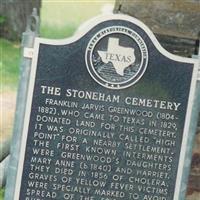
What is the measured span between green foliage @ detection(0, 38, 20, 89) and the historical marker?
581 cm

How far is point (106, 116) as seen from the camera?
14.7ft

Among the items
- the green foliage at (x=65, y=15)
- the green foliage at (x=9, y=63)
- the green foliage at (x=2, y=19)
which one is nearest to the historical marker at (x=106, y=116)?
the green foliage at (x=9, y=63)

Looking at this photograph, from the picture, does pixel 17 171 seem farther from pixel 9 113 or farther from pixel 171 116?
pixel 9 113

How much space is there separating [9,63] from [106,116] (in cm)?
776

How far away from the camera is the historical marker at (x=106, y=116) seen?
442 cm

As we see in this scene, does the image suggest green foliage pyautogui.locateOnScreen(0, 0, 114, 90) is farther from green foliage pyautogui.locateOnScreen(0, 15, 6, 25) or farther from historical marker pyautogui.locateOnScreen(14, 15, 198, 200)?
historical marker pyautogui.locateOnScreen(14, 15, 198, 200)

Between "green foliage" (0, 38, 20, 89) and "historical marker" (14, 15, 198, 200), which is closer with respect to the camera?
"historical marker" (14, 15, 198, 200)

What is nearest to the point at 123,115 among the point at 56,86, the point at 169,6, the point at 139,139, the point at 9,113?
the point at 139,139

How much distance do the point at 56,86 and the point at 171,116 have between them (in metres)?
0.78

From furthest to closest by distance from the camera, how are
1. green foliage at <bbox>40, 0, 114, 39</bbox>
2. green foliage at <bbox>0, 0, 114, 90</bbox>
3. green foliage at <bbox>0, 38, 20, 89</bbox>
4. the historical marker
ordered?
green foliage at <bbox>40, 0, 114, 39</bbox>
green foliage at <bbox>0, 0, 114, 90</bbox>
green foliage at <bbox>0, 38, 20, 89</bbox>
the historical marker

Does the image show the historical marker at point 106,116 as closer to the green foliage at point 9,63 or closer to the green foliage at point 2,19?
the green foliage at point 9,63

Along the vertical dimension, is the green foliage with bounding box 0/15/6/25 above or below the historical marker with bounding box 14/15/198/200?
above

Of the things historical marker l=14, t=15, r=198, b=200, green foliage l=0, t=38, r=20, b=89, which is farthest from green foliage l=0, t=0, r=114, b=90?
historical marker l=14, t=15, r=198, b=200

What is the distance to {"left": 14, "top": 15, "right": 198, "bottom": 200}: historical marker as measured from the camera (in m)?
4.42
